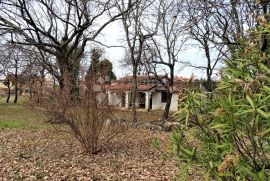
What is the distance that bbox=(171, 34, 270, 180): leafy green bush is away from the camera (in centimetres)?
186

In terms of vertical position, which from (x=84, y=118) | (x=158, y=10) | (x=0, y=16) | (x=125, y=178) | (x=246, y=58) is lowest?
(x=125, y=178)

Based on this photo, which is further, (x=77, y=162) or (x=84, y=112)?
(x=84, y=112)

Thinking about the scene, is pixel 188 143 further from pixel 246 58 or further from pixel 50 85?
pixel 50 85

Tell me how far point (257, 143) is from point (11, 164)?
5965 mm

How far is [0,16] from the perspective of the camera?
57.2 feet

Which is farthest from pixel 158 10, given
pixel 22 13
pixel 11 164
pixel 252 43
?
pixel 252 43

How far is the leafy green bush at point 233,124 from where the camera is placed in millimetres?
1855

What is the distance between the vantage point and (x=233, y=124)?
1.86 m

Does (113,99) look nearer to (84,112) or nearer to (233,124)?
(84,112)

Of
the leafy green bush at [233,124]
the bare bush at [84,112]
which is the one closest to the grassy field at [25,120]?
the bare bush at [84,112]

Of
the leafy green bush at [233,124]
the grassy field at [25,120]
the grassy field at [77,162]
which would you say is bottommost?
the grassy field at [77,162]

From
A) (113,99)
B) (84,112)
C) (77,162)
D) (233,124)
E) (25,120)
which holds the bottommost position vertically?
(77,162)

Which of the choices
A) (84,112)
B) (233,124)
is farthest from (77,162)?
(233,124)

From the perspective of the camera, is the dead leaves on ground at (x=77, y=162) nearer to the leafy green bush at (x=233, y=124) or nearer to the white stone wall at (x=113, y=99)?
the white stone wall at (x=113, y=99)
